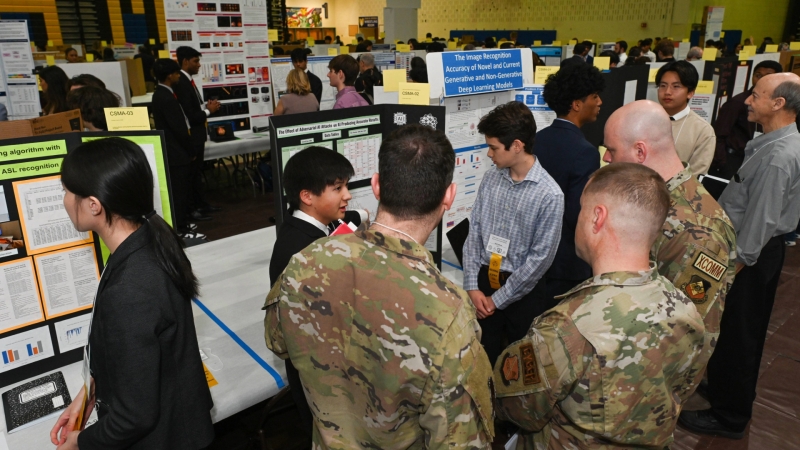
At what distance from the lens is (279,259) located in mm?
1591

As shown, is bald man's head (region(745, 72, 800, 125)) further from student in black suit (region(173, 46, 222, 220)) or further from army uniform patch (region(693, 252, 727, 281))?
student in black suit (region(173, 46, 222, 220))

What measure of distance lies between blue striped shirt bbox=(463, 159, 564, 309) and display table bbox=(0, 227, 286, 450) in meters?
0.94

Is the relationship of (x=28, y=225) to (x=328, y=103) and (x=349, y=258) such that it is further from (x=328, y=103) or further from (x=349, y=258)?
(x=328, y=103)

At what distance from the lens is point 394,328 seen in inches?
40.9

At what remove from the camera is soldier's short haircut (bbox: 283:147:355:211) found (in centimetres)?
162

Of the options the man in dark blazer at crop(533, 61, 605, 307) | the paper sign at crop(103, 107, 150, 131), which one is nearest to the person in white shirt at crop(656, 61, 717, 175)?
the man in dark blazer at crop(533, 61, 605, 307)

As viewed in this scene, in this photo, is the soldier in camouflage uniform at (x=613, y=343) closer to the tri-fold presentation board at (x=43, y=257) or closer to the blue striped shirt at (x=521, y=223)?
the blue striped shirt at (x=521, y=223)

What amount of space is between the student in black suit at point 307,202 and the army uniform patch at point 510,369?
0.68 meters

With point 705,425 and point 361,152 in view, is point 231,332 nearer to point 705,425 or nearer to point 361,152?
point 361,152

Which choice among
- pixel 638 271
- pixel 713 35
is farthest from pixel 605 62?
pixel 713 35

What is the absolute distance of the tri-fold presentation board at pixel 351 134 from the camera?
1910 mm

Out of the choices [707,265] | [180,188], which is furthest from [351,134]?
[180,188]

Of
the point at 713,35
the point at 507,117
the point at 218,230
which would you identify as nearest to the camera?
the point at 507,117

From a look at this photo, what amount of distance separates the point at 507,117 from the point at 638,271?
977mm
